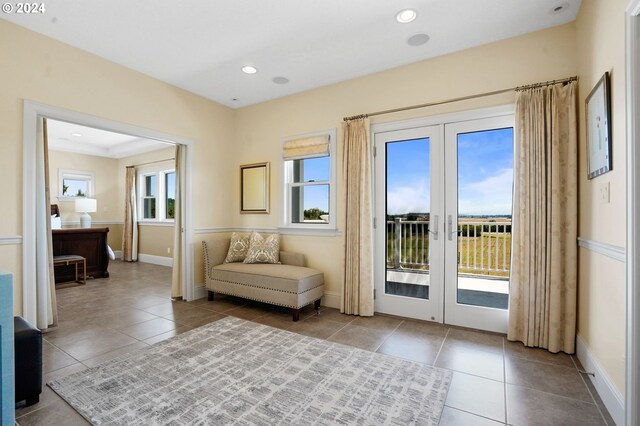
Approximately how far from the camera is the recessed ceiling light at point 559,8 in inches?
97.7

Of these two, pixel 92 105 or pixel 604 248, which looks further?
pixel 92 105

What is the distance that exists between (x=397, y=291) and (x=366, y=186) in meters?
1.30

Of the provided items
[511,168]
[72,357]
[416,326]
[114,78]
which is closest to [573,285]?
[511,168]

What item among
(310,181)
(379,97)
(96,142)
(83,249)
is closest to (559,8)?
(379,97)

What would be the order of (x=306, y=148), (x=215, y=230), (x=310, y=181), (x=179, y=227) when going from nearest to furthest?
(x=306, y=148) < (x=310, y=181) < (x=179, y=227) < (x=215, y=230)

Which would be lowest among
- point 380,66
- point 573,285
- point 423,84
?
point 573,285

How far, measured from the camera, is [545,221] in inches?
105

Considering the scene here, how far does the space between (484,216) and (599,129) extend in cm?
123

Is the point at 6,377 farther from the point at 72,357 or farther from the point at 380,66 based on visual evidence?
the point at 380,66

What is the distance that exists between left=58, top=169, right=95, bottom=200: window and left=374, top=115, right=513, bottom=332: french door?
7824mm

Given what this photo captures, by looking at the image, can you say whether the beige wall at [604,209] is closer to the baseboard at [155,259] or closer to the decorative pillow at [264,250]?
the decorative pillow at [264,250]

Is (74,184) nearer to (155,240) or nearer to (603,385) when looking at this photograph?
(155,240)

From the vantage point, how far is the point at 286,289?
3486 mm

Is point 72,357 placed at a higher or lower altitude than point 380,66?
lower
